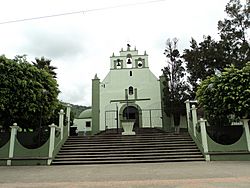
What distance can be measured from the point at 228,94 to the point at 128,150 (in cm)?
543

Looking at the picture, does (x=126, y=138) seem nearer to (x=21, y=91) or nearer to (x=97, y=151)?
(x=97, y=151)

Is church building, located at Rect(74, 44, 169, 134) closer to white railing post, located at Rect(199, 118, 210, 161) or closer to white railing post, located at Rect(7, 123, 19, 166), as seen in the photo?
white railing post, located at Rect(199, 118, 210, 161)

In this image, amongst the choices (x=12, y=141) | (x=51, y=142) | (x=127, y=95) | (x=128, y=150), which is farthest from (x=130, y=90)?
(x=12, y=141)

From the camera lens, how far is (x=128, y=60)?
25.5 meters

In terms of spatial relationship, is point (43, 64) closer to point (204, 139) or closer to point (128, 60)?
point (128, 60)

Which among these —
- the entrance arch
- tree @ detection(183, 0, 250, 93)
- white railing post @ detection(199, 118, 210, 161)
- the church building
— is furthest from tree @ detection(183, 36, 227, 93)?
white railing post @ detection(199, 118, 210, 161)

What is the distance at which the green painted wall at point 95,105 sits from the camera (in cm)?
2214

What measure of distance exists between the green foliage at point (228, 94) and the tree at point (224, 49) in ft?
18.8

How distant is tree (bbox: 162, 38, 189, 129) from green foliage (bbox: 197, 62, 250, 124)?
7.55 meters

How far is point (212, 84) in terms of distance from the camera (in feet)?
39.7

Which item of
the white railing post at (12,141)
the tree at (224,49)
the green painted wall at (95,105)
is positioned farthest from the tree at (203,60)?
the white railing post at (12,141)

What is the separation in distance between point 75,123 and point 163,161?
18407mm

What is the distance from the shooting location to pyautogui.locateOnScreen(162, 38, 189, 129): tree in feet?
67.1

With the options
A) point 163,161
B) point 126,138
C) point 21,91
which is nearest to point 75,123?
point 126,138
